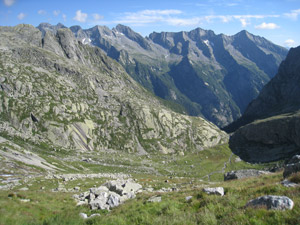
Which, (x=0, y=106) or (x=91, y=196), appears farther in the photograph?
(x=0, y=106)

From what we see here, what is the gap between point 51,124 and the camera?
15650 centimetres

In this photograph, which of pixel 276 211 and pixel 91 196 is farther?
pixel 91 196

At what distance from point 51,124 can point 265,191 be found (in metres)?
161

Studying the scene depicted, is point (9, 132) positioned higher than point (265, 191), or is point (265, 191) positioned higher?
point (265, 191)

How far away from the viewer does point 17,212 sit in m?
17.3

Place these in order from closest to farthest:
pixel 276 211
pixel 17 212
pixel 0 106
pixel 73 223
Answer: pixel 276 211 → pixel 73 223 → pixel 17 212 → pixel 0 106

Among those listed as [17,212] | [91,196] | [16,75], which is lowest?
[91,196]

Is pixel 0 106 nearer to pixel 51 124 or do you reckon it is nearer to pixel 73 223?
pixel 51 124

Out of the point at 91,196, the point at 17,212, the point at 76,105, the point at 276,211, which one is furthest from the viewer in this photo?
the point at 76,105

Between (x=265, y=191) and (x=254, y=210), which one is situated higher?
(x=254, y=210)

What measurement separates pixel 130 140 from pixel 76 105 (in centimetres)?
5573

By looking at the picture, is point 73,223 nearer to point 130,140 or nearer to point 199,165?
point 199,165

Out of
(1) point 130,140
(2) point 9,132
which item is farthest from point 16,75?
(1) point 130,140

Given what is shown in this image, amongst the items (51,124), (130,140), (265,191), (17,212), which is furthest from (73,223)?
(130,140)
